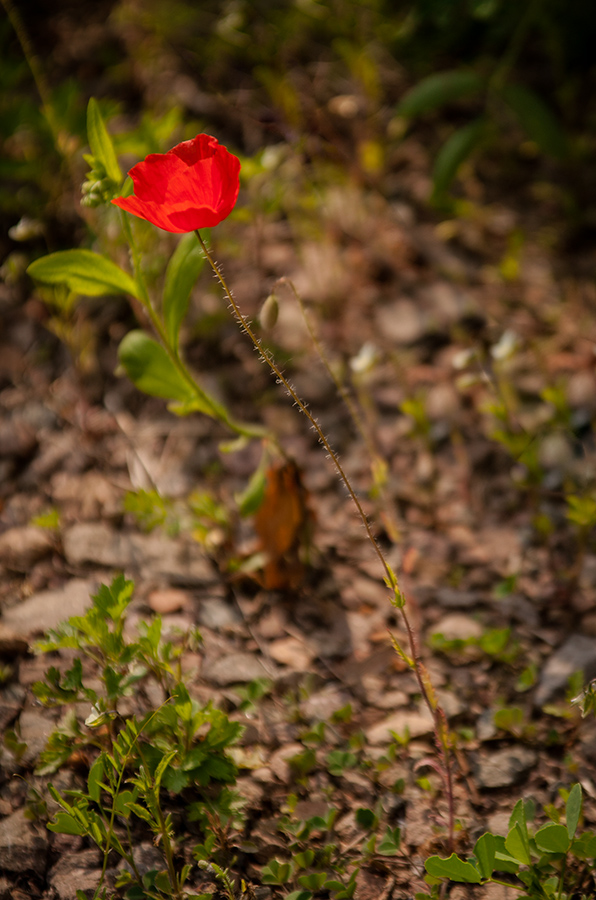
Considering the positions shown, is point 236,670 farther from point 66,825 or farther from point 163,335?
point 163,335

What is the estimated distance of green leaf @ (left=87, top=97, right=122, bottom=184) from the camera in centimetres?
126

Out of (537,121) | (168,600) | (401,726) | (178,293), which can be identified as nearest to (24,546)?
(168,600)

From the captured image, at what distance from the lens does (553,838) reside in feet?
3.12

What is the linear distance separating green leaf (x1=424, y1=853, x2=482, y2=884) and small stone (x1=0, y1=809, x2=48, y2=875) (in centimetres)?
62

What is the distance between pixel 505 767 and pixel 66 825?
751 mm

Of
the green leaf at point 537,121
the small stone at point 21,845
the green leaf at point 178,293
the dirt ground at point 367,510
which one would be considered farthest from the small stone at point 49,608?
the green leaf at point 537,121

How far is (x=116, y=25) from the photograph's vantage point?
9.07 feet

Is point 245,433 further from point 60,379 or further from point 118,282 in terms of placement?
point 60,379

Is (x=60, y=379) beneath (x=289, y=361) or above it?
above

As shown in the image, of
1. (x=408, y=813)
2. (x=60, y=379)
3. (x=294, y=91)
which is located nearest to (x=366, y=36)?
(x=294, y=91)

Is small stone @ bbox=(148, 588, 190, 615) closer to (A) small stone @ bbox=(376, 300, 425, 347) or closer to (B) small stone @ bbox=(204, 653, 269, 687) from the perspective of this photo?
(B) small stone @ bbox=(204, 653, 269, 687)

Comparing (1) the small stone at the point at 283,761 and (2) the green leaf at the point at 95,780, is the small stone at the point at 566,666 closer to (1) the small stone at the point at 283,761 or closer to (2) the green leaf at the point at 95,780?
(1) the small stone at the point at 283,761

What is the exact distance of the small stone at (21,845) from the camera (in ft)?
3.63

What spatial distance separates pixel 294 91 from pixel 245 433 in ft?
5.01
